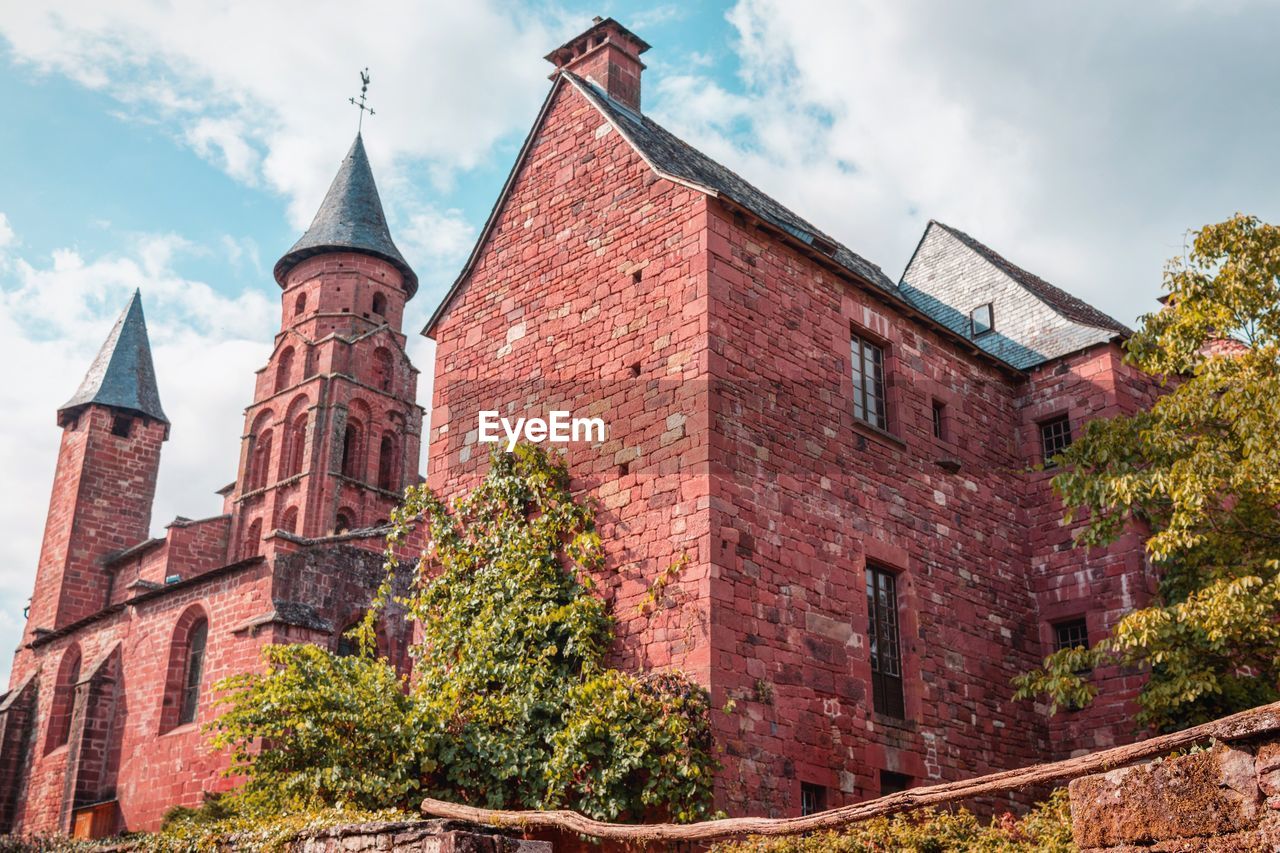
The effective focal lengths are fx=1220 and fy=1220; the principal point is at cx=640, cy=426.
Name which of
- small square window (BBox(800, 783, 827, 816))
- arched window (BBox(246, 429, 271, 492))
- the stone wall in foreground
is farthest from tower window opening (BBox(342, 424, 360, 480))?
the stone wall in foreground

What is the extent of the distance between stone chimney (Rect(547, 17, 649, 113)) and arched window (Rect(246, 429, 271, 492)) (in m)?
29.0

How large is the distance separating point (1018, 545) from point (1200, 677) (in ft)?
12.8

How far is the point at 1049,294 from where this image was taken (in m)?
20.6

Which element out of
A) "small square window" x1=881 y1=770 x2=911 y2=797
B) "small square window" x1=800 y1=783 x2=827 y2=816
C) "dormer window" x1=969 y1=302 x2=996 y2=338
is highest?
"dormer window" x1=969 y1=302 x2=996 y2=338

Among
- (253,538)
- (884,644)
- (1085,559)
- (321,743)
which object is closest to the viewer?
(321,743)

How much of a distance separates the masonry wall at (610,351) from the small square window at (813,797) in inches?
72.6

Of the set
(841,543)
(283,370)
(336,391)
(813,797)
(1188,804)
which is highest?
(283,370)

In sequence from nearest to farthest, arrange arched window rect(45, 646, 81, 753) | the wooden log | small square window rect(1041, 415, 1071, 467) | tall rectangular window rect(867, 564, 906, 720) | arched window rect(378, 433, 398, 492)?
the wooden log < tall rectangular window rect(867, 564, 906, 720) < small square window rect(1041, 415, 1071, 467) < arched window rect(45, 646, 81, 753) < arched window rect(378, 433, 398, 492)

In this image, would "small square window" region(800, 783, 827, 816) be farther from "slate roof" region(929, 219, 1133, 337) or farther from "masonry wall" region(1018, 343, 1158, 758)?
"slate roof" region(929, 219, 1133, 337)

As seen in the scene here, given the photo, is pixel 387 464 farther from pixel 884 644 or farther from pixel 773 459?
pixel 773 459

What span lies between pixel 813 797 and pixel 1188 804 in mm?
7288

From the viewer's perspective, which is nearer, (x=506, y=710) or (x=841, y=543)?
(x=506, y=710)

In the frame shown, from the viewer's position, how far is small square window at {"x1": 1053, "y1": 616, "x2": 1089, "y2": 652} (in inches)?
640

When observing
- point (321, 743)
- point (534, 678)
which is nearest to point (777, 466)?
point (534, 678)
